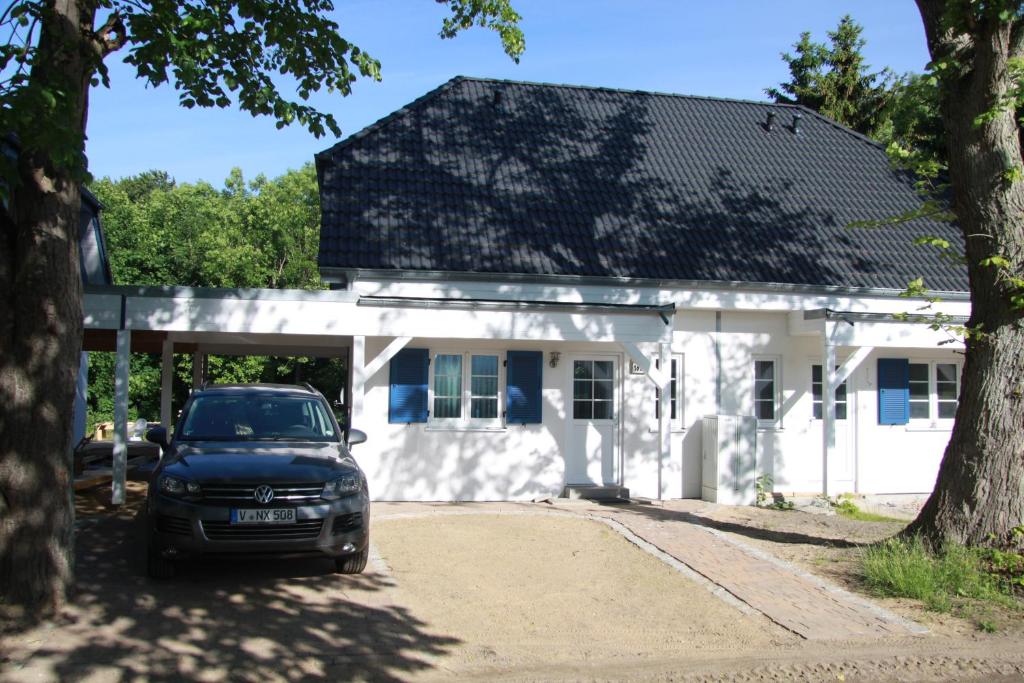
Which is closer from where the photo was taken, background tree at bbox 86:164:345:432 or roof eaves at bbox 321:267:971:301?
roof eaves at bbox 321:267:971:301

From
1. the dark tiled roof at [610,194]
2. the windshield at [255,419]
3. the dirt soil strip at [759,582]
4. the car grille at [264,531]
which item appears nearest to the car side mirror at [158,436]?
the windshield at [255,419]

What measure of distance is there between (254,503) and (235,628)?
1.16 metres

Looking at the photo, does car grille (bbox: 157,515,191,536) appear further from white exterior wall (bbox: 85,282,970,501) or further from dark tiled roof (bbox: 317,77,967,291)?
dark tiled roof (bbox: 317,77,967,291)

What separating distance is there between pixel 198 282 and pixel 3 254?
3281 cm

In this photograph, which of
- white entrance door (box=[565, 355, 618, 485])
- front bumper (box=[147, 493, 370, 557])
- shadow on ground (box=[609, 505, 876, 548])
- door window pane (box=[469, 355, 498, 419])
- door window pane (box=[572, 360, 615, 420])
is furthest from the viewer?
door window pane (box=[572, 360, 615, 420])

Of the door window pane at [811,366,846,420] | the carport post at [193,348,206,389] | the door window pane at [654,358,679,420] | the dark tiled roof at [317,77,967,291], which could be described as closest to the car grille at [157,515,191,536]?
the dark tiled roof at [317,77,967,291]

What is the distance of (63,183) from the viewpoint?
6.95m

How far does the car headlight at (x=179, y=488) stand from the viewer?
7.43m

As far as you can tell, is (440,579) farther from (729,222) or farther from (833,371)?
(729,222)

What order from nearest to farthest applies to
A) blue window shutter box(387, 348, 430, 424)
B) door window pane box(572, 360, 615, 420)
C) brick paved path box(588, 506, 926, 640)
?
brick paved path box(588, 506, 926, 640) < blue window shutter box(387, 348, 430, 424) < door window pane box(572, 360, 615, 420)

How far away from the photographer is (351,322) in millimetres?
12008

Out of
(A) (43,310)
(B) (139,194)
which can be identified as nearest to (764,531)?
(A) (43,310)

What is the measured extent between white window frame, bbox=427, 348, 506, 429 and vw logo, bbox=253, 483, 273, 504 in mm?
5757

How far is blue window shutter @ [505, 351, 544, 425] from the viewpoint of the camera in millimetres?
13344
